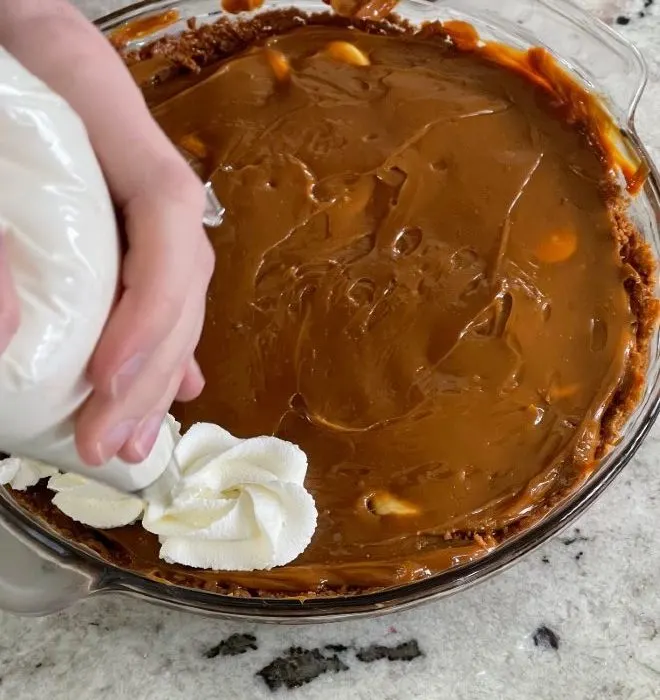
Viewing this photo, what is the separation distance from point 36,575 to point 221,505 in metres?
0.25

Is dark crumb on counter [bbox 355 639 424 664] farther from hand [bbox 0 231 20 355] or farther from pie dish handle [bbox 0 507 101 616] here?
hand [bbox 0 231 20 355]

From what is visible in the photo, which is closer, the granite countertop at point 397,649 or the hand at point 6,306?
the hand at point 6,306

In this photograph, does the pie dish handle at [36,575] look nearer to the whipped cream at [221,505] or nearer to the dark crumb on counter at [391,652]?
the whipped cream at [221,505]

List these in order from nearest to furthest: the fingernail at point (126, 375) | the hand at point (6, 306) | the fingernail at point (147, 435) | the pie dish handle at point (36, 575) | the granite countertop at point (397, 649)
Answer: the hand at point (6, 306) < the fingernail at point (126, 375) < the fingernail at point (147, 435) < the pie dish handle at point (36, 575) < the granite countertop at point (397, 649)

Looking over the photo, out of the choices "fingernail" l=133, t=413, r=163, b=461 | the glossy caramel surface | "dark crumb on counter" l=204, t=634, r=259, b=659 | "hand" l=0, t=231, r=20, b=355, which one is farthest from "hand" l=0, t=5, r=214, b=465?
"dark crumb on counter" l=204, t=634, r=259, b=659

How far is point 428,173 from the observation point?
1183mm

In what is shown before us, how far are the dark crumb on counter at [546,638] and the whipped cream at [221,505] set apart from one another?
362 millimetres

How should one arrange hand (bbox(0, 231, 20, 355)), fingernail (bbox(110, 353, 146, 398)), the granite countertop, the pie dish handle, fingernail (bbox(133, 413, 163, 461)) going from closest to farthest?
hand (bbox(0, 231, 20, 355)) → fingernail (bbox(110, 353, 146, 398)) → fingernail (bbox(133, 413, 163, 461)) → the pie dish handle → the granite countertop

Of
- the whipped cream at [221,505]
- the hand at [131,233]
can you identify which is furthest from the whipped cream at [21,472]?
the hand at [131,233]

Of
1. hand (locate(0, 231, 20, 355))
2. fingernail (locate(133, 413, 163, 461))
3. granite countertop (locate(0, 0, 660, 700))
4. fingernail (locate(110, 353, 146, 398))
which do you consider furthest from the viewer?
granite countertop (locate(0, 0, 660, 700))

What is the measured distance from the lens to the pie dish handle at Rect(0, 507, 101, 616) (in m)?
1.00

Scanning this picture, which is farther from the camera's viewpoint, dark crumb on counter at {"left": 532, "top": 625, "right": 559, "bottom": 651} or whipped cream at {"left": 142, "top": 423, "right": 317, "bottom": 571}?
dark crumb on counter at {"left": 532, "top": 625, "right": 559, "bottom": 651}

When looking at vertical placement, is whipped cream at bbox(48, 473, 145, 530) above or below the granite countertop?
above

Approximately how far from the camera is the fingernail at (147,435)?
79 centimetres
